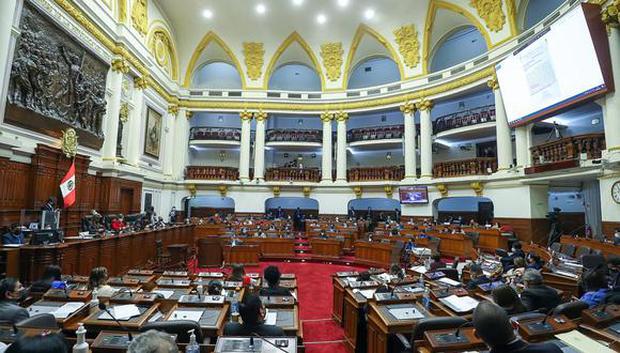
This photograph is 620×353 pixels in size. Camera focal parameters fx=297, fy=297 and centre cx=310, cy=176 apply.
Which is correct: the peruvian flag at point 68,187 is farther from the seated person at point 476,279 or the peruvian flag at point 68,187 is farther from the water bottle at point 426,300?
the seated person at point 476,279

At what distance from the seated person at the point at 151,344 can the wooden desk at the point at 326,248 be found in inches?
371

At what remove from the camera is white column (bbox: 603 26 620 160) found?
814 centimetres

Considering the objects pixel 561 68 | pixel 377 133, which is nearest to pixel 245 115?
pixel 377 133

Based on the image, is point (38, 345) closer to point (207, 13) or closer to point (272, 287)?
point (272, 287)

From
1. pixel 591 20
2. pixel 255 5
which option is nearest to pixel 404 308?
pixel 591 20

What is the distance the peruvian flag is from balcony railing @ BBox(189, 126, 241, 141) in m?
11.2

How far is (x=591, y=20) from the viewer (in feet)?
27.5

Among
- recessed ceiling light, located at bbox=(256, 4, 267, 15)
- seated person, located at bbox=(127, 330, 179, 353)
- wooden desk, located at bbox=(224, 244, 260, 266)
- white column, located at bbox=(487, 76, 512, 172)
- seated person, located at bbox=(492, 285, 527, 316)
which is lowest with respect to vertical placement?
wooden desk, located at bbox=(224, 244, 260, 266)

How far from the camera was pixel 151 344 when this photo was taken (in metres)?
1.34

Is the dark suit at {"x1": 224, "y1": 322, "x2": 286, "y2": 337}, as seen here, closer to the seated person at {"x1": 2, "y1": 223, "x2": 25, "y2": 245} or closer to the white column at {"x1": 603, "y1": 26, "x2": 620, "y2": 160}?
the seated person at {"x1": 2, "y1": 223, "x2": 25, "y2": 245}

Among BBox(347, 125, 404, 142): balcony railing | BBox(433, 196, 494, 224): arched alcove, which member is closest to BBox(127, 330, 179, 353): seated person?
BBox(433, 196, 494, 224): arched alcove

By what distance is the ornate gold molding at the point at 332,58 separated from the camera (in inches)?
782

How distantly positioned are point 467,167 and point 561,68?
21.1 ft

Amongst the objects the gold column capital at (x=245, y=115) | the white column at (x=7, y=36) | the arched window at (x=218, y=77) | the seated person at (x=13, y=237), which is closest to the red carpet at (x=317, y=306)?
the seated person at (x=13, y=237)
